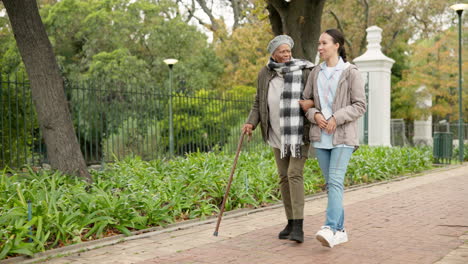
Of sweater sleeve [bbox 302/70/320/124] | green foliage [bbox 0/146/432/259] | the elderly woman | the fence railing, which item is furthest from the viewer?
the fence railing

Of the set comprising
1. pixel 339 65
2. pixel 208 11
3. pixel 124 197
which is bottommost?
pixel 124 197

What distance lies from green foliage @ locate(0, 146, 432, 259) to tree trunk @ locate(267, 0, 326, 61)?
260cm

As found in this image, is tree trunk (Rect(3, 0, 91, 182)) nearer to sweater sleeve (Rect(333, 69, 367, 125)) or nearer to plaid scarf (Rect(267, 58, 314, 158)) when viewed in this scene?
plaid scarf (Rect(267, 58, 314, 158))

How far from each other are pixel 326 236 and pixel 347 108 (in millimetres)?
1105

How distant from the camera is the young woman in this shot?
470 centimetres

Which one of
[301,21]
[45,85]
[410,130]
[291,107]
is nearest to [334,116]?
[291,107]

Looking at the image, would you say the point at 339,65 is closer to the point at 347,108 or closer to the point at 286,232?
the point at 347,108

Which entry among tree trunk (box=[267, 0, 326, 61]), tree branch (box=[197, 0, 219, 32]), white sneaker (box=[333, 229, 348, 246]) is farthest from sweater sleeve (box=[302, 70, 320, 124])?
tree branch (box=[197, 0, 219, 32])

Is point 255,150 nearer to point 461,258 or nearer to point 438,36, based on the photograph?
point 461,258

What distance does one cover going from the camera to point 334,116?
4648 millimetres

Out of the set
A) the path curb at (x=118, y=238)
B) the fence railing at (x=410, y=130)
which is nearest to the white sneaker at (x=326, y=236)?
the path curb at (x=118, y=238)

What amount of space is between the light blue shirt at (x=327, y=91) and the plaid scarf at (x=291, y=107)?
0.20 m

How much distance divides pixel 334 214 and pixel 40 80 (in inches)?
177

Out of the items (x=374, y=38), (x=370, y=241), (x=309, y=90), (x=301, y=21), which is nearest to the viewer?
(x=309, y=90)
